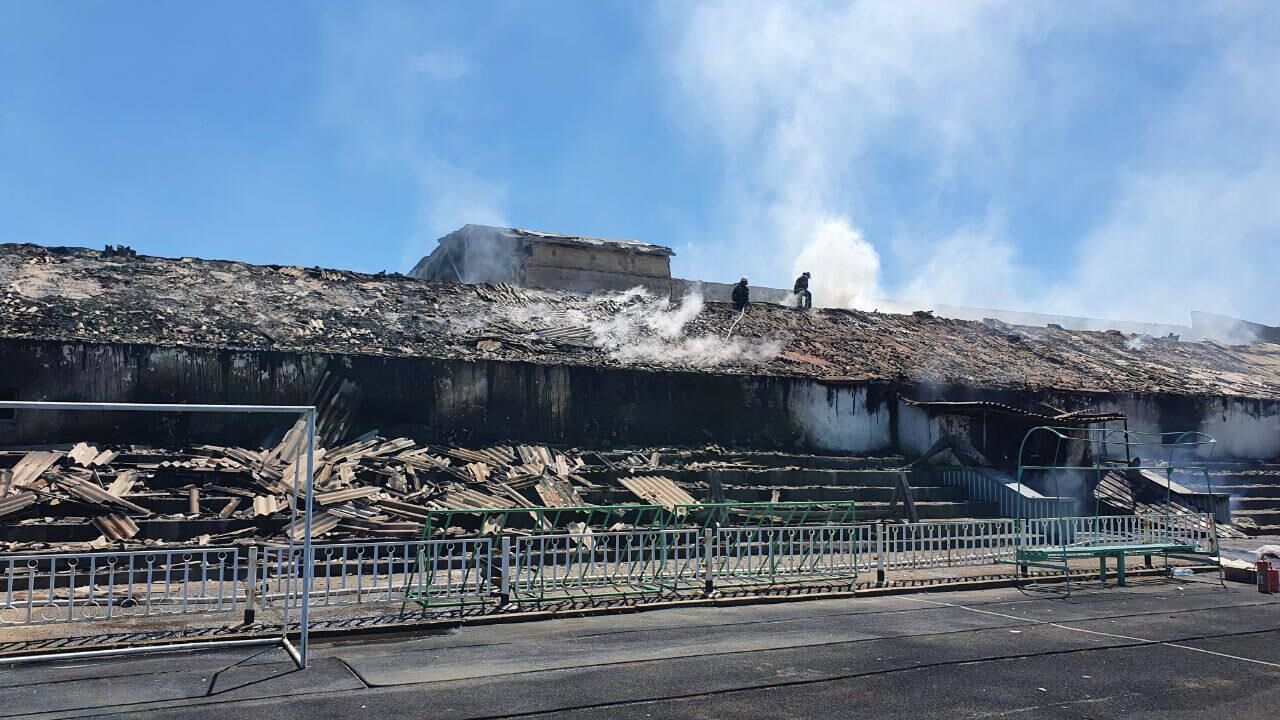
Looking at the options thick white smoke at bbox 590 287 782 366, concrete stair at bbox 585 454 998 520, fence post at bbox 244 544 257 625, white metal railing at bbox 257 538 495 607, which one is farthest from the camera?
thick white smoke at bbox 590 287 782 366

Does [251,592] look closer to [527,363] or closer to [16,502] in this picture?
[16,502]

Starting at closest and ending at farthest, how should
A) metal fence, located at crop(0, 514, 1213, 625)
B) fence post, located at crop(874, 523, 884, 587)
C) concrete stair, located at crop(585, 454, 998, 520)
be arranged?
metal fence, located at crop(0, 514, 1213, 625) → fence post, located at crop(874, 523, 884, 587) → concrete stair, located at crop(585, 454, 998, 520)

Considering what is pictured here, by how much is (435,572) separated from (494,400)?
12097 millimetres

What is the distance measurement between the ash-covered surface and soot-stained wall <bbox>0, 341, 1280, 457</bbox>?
1.44 feet

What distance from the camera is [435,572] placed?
12.7 metres

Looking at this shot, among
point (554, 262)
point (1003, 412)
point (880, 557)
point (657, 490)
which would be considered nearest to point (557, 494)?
point (657, 490)

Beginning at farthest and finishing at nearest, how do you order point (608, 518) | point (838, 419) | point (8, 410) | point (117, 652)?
1. point (838, 419)
2. point (8, 410)
3. point (608, 518)
4. point (117, 652)

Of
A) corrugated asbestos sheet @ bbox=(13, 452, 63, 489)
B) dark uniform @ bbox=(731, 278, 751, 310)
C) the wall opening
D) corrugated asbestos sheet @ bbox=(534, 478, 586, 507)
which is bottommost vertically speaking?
corrugated asbestos sheet @ bbox=(534, 478, 586, 507)

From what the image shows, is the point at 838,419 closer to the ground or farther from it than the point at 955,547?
farther from it

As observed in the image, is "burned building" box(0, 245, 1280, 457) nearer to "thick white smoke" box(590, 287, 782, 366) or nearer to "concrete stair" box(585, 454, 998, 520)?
"thick white smoke" box(590, 287, 782, 366)

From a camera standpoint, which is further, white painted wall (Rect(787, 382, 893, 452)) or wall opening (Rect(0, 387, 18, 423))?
white painted wall (Rect(787, 382, 893, 452))

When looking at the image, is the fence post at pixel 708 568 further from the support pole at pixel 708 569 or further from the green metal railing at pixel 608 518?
the green metal railing at pixel 608 518

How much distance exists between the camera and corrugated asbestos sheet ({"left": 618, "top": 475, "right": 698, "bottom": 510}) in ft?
67.9

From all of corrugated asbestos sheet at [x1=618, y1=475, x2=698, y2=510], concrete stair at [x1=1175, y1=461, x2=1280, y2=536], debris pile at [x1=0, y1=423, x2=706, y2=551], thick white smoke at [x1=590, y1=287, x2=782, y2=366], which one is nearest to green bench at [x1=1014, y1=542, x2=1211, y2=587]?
corrugated asbestos sheet at [x1=618, y1=475, x2=698, y2=510]
